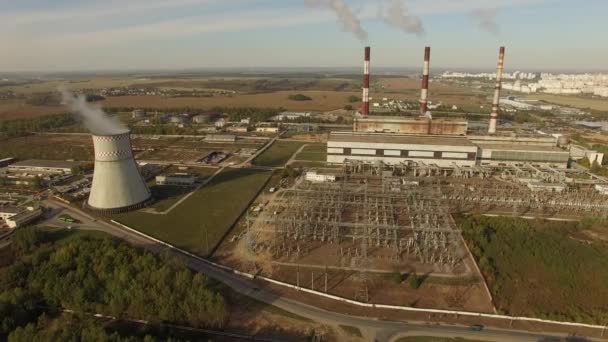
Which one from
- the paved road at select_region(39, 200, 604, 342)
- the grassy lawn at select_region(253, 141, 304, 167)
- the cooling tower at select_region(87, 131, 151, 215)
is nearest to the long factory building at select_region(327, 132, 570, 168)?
the grassy lawn at select_region(253, 141, 304, 167)

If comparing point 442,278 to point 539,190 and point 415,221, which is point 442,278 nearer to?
point 415,221

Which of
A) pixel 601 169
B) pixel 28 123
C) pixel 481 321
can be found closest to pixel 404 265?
pixel 481 321

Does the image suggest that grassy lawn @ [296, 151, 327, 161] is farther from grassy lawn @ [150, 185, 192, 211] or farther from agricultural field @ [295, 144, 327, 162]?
grassy lawn @ [150, 185, 192, 211]

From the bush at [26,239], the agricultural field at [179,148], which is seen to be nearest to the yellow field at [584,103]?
the agricultural field at [179,148]

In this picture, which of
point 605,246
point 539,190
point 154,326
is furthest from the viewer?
point 539,190

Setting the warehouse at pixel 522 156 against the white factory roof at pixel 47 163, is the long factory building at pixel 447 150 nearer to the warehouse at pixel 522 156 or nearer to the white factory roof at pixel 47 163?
the warehouse at pixel 522 156
